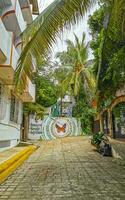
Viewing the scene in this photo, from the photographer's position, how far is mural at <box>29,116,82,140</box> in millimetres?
29547

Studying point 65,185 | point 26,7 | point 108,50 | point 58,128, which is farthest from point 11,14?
point 58,128

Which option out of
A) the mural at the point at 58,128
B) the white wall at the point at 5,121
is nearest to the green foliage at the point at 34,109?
the mural at the point at 58,128

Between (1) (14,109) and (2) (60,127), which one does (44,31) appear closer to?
(1) (14,109)

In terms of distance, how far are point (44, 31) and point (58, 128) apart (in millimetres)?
24468

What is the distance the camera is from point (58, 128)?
3012 centimetres

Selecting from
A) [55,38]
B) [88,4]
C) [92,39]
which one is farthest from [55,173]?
[92,39]

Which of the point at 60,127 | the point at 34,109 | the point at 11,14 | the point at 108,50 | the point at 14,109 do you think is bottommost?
the point at 60,127

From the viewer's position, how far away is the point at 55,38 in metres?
6.16

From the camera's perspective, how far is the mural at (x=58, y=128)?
29.5 m

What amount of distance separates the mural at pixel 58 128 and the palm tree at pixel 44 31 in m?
23.1

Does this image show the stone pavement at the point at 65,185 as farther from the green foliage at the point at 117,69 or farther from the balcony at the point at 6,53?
the green foliage at the point at 117,69

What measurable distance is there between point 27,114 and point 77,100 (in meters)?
7.26

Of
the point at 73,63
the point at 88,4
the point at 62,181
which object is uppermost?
the point at 73,63

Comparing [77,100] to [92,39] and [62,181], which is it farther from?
[62,181]
